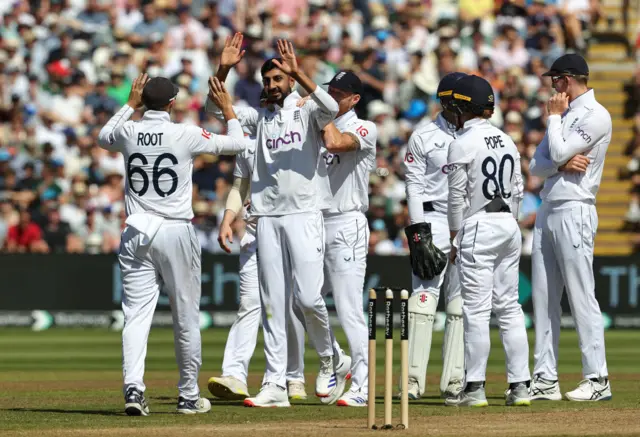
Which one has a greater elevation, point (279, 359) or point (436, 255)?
point (436, 255)

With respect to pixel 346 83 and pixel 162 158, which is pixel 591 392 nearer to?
pixel 346 83

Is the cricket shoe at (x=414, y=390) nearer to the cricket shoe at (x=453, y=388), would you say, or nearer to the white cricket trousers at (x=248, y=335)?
the cricket shoe at (x=453, y=388)

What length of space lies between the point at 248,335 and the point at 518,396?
7.63 ft

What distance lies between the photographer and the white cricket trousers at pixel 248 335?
11828 millimetres

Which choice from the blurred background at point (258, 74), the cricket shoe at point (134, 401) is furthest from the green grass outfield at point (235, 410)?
the blurred background at point (258, 74)

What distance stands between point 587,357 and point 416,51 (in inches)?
625

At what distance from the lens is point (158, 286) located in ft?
34.7

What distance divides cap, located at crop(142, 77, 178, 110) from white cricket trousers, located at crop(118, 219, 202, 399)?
874 millimetres

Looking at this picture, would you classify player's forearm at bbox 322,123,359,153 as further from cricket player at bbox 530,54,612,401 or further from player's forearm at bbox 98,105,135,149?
cricket player at bbox 530,54,612,401

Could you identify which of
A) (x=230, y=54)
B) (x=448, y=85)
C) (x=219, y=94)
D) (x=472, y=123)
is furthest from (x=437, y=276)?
(x=230, y=54)

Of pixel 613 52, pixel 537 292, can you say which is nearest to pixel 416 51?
pixel 613 52

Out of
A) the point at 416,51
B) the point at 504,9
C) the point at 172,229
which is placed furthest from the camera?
the point at 504,9

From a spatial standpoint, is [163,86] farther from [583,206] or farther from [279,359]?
[583,206]

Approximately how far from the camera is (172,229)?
10.4m
